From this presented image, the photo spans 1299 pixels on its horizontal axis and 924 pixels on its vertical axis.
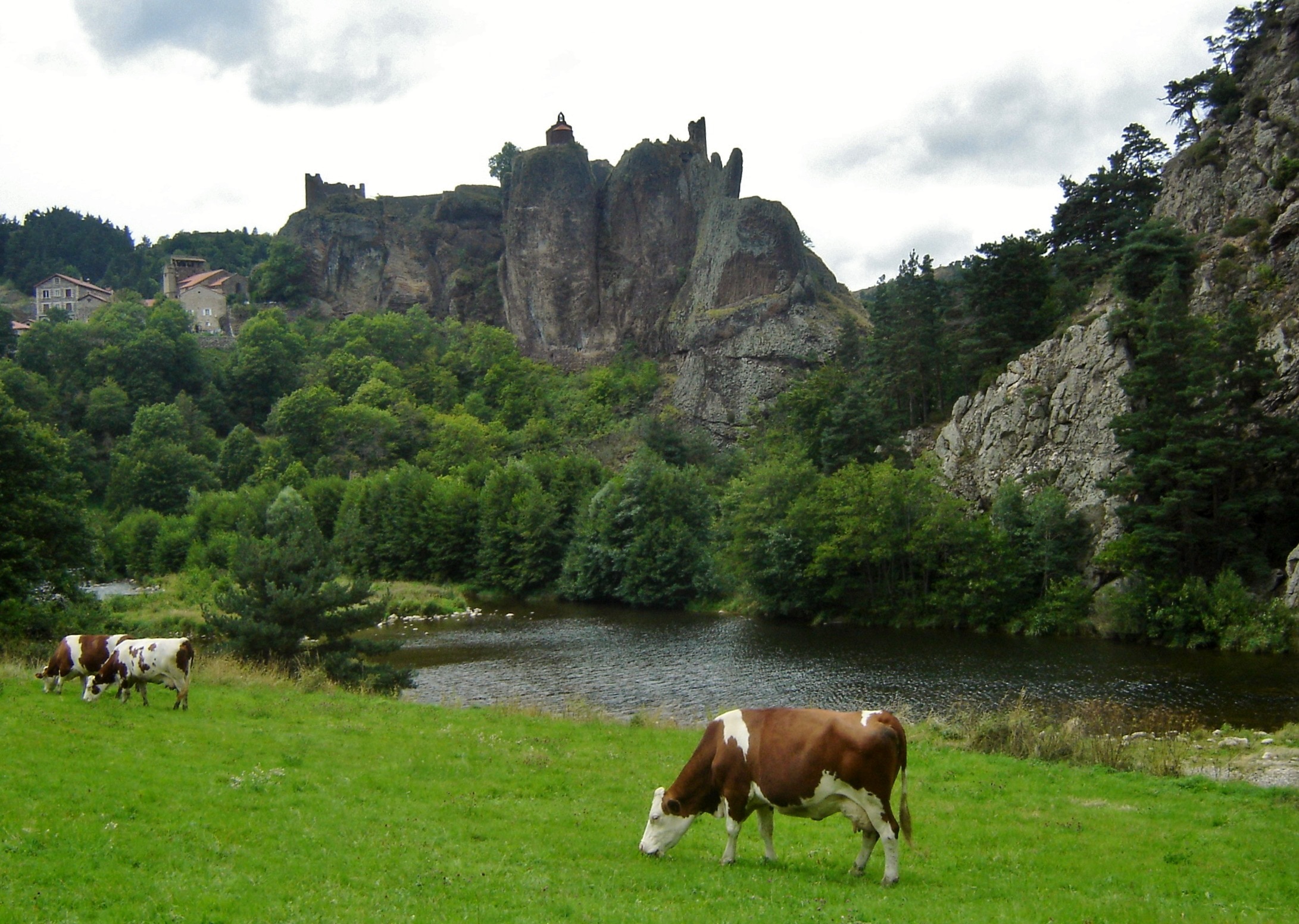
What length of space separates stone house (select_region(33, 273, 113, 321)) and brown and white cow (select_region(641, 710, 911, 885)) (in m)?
153

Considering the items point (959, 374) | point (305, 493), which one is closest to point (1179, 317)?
point (959, 374)

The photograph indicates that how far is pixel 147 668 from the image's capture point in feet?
57.1

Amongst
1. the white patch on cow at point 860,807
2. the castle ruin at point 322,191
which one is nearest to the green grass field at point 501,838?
the white patch on cow at point 860,807

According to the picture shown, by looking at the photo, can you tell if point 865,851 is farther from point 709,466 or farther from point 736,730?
point 709,466

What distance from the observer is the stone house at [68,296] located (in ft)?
452

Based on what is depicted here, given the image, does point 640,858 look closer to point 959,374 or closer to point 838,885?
point 838,885

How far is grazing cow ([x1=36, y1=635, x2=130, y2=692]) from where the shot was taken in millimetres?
17297

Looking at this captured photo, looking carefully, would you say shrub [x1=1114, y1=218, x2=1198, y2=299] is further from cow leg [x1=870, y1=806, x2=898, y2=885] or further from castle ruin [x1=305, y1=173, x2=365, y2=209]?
castle ruin [x1=305, y1=173, x2=365, y2=209]

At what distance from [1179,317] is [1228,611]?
46.5 feet

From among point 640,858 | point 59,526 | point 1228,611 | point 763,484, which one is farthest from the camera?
point 763,484

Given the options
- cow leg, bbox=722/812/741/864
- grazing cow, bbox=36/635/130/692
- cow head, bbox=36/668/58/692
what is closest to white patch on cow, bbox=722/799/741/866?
cow leg, bbox=722/812/741/864

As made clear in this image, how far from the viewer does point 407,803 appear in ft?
40.4

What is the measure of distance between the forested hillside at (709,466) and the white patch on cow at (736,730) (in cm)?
1922

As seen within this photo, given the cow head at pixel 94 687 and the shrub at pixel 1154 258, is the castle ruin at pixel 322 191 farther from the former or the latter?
the cow head at pixel 94 687
